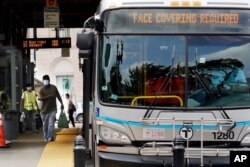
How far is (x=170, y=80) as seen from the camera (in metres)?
8.09

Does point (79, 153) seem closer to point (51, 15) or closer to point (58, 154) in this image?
point (58, 154)

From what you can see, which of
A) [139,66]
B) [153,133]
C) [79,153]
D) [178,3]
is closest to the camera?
[79,153]

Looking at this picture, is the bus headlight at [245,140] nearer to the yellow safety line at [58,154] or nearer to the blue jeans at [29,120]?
the yellow safety line at [58,154]

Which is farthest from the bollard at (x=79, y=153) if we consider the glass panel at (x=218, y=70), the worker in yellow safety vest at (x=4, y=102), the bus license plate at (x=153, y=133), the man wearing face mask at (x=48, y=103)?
the worker in yellow safety vest at (x=4, y=102)

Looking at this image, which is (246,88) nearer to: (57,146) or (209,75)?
(209,75)

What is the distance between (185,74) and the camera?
809 centimetres

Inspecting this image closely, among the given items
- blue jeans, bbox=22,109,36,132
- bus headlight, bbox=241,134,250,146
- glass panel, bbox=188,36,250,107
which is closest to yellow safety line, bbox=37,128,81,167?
blue jeans, bbox=22,109,36,132

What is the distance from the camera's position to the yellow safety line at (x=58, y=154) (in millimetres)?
11602

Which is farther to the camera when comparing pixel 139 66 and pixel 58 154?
pixel 58 154

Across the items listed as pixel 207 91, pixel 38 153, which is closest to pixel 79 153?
pixel 207 91

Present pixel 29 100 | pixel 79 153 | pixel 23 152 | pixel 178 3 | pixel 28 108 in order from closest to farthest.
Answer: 1. pixel 79 153
2. pixel 178 3
3. pixel 23 152
4. pixel 29 100
5. pixel 28 108

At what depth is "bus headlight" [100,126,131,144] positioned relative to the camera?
26.3ft

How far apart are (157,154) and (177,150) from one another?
75 cm

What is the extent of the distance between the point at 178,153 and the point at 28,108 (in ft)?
41.0
